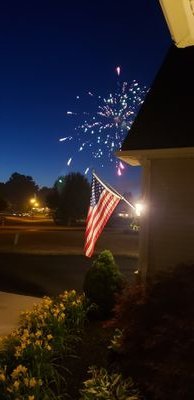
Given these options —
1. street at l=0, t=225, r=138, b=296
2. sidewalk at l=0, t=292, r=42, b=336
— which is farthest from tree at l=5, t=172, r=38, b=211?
sidewalk at l=0, t=292, r=42, b=336

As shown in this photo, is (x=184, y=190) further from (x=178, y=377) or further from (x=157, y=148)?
(x=178, y=377)

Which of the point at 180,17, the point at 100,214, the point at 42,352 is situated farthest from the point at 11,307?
the point at 180,17

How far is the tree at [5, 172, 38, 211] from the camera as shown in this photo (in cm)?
15525

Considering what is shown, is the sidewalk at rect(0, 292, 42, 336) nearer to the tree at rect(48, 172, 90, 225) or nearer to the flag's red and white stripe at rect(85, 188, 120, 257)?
the flag's red and white stripe at rect(85, 188, 120, 257)

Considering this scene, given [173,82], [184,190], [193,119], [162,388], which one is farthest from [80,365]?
[173,82]

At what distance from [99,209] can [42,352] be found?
3.25 m

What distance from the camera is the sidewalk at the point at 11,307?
27.6 ft

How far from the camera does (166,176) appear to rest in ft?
24.9

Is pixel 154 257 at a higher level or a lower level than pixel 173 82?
lower

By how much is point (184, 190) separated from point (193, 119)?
1216 mm

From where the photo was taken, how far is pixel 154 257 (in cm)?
767

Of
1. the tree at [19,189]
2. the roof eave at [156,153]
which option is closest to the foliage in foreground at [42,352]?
the roof eave at [156,153]

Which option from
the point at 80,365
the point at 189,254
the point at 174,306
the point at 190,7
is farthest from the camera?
the point at 189,254

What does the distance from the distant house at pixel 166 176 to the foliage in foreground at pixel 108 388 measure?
2236mm
